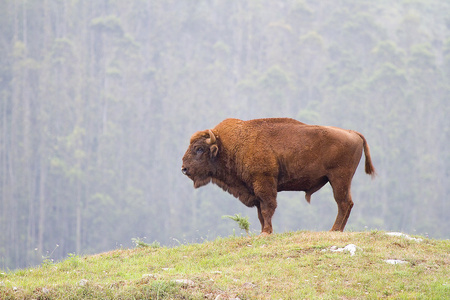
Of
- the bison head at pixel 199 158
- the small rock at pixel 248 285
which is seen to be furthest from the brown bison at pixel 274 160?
the small rock at pixel 248 285

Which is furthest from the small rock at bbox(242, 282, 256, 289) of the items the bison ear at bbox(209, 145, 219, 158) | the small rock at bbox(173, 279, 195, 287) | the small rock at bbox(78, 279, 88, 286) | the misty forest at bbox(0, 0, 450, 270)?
the misty forest at bbox(0, 0, 450, 270)

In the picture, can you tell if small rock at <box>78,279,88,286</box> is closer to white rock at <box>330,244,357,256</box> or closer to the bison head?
white rock at <box>330,244,357,256</box>

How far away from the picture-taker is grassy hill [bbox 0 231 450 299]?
6.96 metres

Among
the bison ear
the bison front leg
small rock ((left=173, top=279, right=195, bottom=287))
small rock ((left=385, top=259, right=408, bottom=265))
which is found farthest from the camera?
the bison ear

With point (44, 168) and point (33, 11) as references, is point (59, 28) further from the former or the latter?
point (44, 168)

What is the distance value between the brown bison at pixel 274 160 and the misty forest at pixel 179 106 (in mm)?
40218

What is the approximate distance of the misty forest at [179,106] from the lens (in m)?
56.5

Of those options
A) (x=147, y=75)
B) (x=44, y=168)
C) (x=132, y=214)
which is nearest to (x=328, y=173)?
(x=132, y=214)

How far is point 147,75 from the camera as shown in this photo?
70.6 m

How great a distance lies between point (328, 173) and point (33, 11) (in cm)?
6412

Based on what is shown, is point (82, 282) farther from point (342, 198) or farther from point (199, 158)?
point (342, 198)

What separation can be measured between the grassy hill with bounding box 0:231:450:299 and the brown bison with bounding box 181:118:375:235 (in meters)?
0.94

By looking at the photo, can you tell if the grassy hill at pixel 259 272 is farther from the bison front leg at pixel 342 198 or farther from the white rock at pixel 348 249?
the bison front leg at pixel 342 198

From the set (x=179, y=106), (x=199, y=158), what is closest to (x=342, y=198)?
(x=199, y=158)
